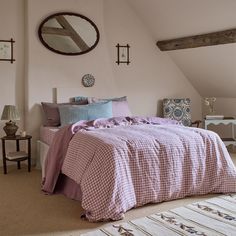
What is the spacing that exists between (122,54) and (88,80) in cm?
83

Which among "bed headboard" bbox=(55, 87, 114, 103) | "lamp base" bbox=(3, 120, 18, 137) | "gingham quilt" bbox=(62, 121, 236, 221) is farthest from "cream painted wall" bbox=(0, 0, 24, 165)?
"gingham quilt" bbox=(62, 121, 236, 221)

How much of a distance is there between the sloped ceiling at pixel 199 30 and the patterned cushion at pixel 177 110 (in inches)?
22.3

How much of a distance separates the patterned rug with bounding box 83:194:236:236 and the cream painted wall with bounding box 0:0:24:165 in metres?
2.74

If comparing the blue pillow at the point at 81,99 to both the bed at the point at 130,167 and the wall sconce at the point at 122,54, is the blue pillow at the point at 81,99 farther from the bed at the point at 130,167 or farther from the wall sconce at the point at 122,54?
the bed at the point at 130,167

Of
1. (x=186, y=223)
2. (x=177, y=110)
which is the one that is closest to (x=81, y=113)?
(x=177, y=110)

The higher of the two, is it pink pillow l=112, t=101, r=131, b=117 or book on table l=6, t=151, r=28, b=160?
pink pillow l=112, t=101, r=131, b=117

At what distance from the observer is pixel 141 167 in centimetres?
315

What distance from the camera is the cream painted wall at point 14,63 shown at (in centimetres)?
479

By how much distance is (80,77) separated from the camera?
17.0 ft

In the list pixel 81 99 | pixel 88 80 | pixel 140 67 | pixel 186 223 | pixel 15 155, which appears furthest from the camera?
pixel 140 67

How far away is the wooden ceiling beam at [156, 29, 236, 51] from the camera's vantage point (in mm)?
4613

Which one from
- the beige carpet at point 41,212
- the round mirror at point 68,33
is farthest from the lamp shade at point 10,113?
the round mirror at point 68,33

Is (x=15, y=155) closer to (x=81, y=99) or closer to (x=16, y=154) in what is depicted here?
(x=16, y=154)

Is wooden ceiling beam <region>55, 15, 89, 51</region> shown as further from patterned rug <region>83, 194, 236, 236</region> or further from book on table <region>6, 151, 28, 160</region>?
patterned rug <region>83, 194, 236, 236</region>
